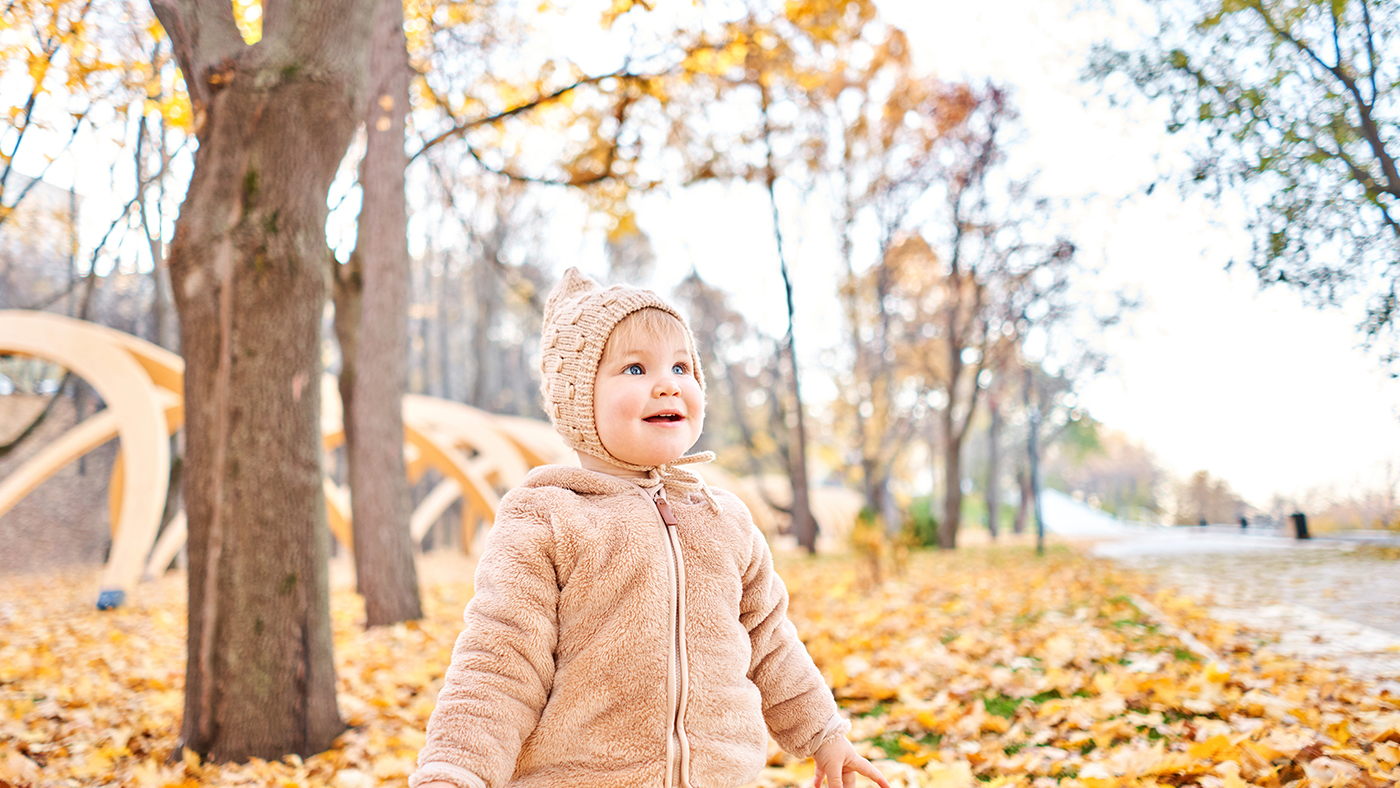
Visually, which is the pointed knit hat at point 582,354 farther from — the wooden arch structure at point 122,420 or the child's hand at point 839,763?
the wooden arch structure at point 122,420

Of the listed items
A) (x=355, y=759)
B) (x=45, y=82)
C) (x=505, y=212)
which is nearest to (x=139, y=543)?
(x=45, y=82)

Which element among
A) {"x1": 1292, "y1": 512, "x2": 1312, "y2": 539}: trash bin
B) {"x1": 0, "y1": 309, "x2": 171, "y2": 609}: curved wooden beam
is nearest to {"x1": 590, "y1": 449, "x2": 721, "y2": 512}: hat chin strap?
{"x1": 1292, "y1": 512, "x2": 1312, "y2": 539}: trash bin

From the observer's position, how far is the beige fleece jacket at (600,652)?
1.38m

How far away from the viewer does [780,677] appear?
5.62 ft

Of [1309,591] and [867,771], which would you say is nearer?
[867,771]

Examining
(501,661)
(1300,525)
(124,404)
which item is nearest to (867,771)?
(501,661)

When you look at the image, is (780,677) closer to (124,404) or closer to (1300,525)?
(1300,525)

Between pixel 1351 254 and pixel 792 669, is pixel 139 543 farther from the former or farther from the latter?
pixel 1351 254

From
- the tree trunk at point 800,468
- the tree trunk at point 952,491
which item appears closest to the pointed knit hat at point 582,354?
the tree trunk at point 800,468

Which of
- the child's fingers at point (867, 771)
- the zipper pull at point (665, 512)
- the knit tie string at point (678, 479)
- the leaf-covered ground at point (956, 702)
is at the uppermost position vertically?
the knit tie string at point (678, 479)

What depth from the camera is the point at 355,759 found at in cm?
300

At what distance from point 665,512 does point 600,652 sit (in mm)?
305

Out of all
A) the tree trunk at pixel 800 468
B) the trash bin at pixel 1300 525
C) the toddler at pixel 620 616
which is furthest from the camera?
the tree trunk at pixel 800 468

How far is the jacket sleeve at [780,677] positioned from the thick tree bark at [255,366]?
2.16 meters
